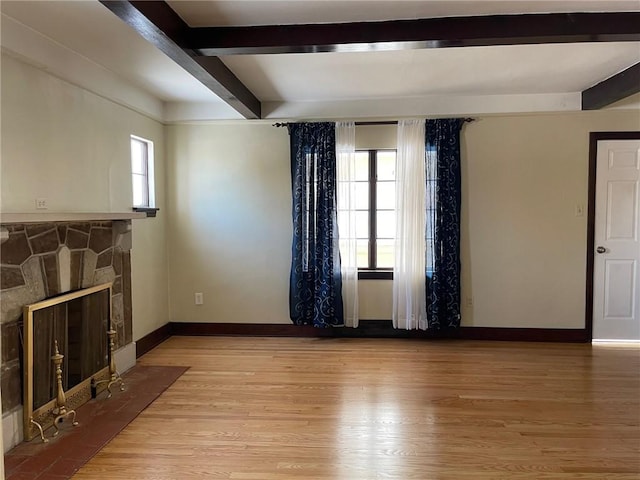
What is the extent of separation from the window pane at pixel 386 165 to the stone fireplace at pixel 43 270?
2.50m

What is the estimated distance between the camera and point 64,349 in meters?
2.93

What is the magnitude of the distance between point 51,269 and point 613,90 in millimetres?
4618

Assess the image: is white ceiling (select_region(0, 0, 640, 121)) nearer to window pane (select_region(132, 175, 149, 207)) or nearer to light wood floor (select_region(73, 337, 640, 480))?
window pane (select_region(132, 175, 149, 207))

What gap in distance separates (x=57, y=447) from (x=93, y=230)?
1498 millimetres

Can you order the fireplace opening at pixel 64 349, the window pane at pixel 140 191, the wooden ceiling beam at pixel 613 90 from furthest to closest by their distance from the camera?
the window pane at pixel 140 191 → the wooden ceiling beam at pixel 613 90 → the fireplace opening at pixel 64 349

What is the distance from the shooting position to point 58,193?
303cm

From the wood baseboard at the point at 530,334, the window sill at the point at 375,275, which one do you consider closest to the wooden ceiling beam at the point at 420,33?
the window sill at the point at 375,275

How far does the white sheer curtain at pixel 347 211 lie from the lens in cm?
454

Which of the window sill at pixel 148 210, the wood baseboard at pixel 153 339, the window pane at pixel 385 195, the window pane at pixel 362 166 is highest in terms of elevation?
the window pane at pixel 362 166

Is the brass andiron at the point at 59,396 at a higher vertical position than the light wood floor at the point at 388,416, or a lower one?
higher

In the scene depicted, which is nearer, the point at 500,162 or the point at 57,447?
the point at 57,447

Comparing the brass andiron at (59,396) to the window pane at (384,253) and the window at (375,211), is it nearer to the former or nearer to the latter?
the window at (375,211)

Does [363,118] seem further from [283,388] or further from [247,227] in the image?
[283,388]

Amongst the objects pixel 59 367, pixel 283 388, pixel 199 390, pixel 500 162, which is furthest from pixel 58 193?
pixel 500 162
